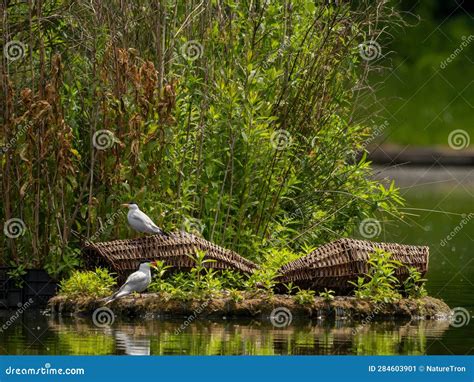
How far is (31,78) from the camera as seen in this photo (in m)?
13.4

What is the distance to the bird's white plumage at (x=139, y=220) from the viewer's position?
12586 mm

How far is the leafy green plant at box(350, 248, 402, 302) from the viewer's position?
12.6 meters

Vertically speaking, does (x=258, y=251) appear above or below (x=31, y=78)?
below

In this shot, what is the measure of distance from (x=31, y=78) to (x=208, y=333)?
3.15 m

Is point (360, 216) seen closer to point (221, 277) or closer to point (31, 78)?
point (221, 277)

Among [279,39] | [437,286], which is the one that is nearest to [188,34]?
[279,39]

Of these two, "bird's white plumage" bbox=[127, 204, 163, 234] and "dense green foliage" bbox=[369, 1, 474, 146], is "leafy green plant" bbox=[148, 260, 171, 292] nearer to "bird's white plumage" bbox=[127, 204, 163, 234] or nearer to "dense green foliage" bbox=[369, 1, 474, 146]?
"bird's white plumage" bbox=[127, 204, 163, 234]

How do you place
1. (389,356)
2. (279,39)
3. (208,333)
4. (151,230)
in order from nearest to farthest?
(389,356) → (208,333) → (151,230) → (279,39)

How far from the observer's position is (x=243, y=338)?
1117 centimetres
